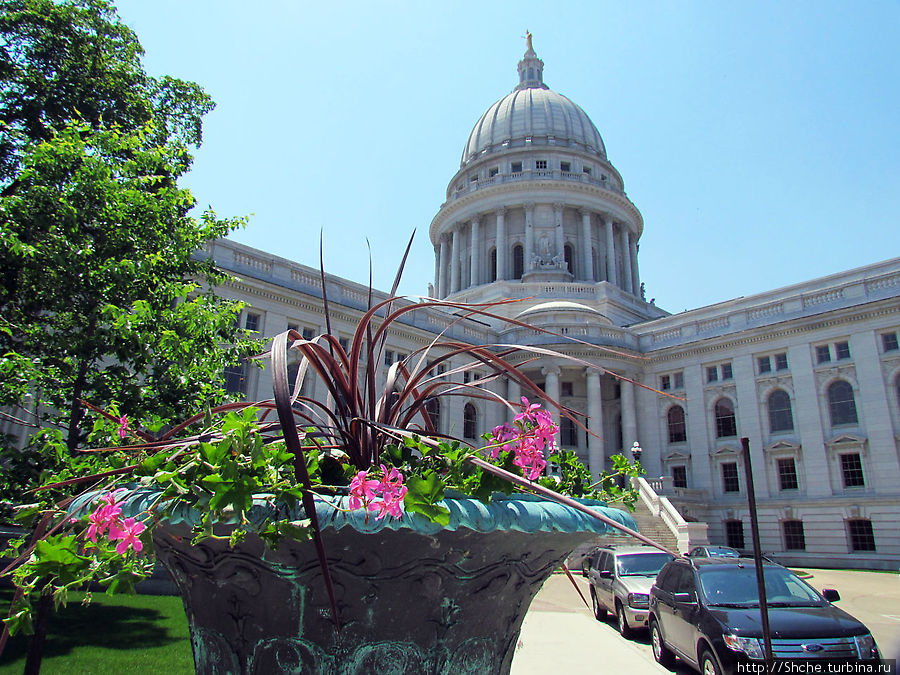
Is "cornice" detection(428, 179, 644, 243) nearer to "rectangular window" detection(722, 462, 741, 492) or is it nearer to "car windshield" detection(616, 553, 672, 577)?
"rectangular window" detection(722, 462, 741, 492)

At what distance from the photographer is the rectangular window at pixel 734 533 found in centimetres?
3673

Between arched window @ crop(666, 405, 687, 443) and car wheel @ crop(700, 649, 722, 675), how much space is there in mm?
34260

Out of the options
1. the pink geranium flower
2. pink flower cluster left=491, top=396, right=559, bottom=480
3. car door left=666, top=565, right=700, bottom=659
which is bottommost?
car door left=666, top=565, right=700, bottom=659

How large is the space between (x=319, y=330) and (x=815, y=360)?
2848 centimetres

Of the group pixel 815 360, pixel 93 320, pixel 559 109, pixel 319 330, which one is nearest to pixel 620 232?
pixel 559 109

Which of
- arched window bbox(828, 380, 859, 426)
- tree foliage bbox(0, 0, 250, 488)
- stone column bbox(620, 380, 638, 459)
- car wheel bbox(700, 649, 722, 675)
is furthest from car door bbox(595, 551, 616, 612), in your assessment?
stone column bbox(620, 380, 638, 459)

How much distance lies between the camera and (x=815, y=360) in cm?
3622

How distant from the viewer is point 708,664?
885 centimetres

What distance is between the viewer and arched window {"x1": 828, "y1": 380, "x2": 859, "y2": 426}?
114 ft

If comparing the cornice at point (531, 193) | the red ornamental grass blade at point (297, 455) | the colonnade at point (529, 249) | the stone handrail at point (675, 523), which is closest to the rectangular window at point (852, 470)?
the stone handrail at point (675, 523)

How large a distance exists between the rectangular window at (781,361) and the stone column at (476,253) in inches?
1090

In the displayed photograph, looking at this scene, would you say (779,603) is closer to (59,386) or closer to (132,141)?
(59,386)

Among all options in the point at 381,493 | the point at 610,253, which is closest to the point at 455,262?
the point at 610,253

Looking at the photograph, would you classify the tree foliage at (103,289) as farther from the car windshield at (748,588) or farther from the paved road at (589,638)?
the car windshield at (748,588)
